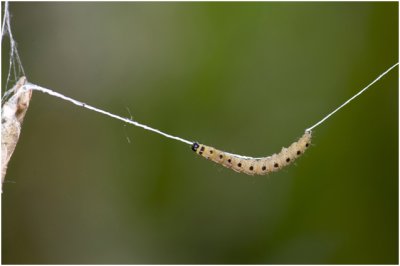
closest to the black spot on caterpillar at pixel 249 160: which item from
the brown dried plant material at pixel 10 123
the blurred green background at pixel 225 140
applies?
the brown dried plant material at pixel 10 123

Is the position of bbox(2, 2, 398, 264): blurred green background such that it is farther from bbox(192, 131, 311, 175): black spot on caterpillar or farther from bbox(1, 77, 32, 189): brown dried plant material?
bbox(1, 77, 32, 189): brown dried plant material

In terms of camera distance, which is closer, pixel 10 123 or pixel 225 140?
pixel 10 123

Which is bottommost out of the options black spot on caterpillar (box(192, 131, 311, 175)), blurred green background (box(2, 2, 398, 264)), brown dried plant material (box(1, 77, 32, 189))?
brown dried plant material (box(1, 77, 32, 189))

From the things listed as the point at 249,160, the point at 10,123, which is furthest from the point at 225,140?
the point at 10,123

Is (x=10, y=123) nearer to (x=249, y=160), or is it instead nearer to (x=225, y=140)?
(x=249, y=160)

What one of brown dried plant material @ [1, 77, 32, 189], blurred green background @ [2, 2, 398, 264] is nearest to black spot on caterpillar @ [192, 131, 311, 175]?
brown dried plant material @ [1, 77, 32, 189]

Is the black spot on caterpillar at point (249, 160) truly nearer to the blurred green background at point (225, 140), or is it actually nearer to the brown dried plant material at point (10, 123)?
the brown dried plant material at point (10, 123)

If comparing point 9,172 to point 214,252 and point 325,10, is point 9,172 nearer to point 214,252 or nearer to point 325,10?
point 214,252
